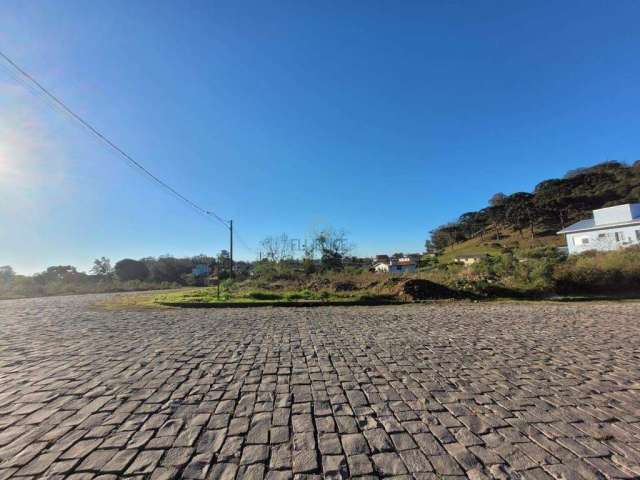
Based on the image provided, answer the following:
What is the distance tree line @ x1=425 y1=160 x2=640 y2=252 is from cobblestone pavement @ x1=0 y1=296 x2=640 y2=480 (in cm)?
5803

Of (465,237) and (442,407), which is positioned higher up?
(465,237)

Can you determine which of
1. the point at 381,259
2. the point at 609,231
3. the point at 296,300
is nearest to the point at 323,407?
the point at 296,300

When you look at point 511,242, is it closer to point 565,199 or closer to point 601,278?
point 565,199

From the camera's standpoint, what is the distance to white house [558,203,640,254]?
27431 mm

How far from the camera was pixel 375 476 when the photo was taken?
2145 mm

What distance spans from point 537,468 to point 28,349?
27.6 ft

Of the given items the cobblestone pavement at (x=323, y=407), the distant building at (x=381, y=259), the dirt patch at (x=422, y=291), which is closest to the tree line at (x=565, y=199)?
the distant building at (x=381, y=259)

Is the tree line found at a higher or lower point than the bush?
higher

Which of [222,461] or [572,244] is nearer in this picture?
[222,461]

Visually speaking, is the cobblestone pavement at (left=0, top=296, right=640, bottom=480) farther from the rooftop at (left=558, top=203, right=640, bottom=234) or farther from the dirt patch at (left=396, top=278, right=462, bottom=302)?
the rooftop at (left=558, top=203, right=640, bottom=234)

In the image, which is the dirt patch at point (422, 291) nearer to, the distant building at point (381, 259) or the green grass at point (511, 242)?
the green grass at point (511, 242)

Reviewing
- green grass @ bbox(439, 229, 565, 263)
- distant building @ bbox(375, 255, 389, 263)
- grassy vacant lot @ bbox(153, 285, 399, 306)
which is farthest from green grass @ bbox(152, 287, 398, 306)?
distant building @ bbox(375, 255, 389, 263)

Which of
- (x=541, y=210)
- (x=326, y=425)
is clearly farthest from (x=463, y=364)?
(x=541, y=210)

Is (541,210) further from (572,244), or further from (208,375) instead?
(208,375)
